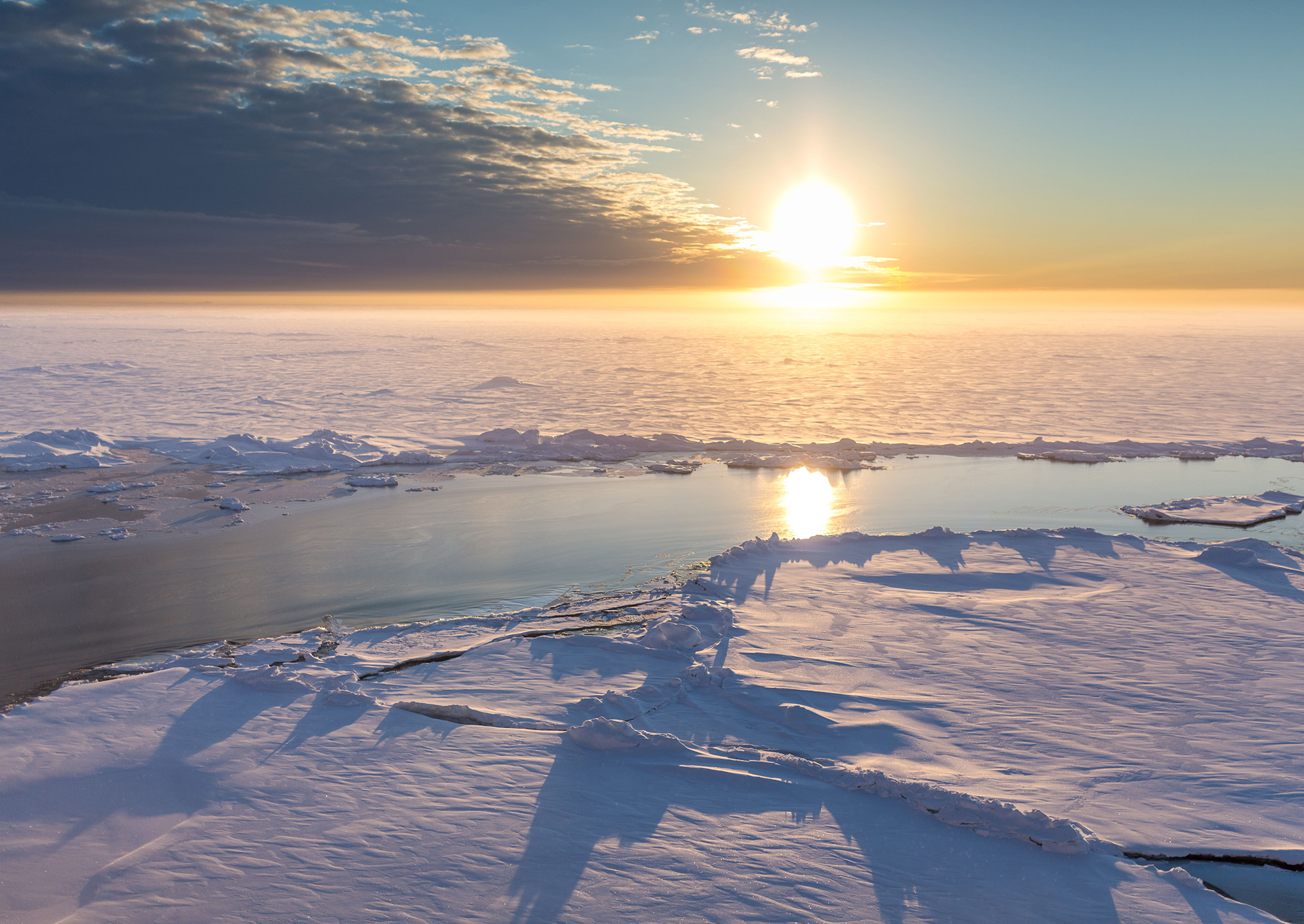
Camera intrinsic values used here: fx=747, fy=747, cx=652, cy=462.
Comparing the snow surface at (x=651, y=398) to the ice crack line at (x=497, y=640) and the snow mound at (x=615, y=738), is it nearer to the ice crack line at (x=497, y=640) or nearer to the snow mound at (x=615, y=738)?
the ice crack line at (x=497, y=640)

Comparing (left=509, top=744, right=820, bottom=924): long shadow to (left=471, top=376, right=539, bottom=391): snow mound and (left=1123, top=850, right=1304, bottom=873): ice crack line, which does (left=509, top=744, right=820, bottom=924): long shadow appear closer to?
(left=1123, top=850, right=1304, bottom=873): ice crack line

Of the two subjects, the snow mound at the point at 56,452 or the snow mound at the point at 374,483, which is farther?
the snow mound at the point at 56,452

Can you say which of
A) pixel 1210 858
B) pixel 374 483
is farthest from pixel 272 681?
pixel 374 483

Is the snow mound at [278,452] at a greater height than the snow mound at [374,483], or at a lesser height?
greater

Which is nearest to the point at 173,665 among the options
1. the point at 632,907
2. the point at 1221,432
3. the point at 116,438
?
the point at 632,907

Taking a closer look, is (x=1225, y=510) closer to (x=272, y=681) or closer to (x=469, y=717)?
(x=469, y=717)

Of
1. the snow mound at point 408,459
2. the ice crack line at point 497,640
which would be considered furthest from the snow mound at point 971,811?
the snow mound at point 408,459

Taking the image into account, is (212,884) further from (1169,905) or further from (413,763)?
(1169,905)
